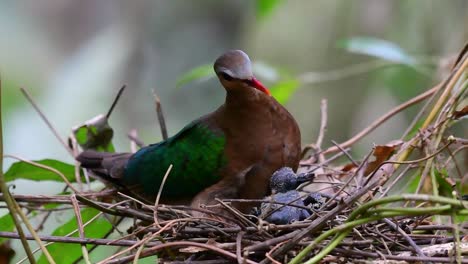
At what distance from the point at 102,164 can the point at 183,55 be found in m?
4.91

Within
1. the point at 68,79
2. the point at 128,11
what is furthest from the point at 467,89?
the point at 128,11

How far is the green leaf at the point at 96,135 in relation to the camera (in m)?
3.06

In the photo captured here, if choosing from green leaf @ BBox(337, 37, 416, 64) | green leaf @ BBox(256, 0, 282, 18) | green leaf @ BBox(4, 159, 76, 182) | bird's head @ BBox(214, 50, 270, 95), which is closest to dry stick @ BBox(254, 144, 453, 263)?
bird's head @ BBox(214, 50, 270, 95)

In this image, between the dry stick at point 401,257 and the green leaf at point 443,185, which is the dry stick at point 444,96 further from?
the dry stick at point 401,257

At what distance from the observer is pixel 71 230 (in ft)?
8.62

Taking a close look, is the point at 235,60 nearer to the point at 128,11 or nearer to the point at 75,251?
the point at 75,251

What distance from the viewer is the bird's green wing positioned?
279 centimetres

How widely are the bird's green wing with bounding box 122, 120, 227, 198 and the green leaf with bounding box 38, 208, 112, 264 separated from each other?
0.27m

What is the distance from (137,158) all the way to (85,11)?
6246 mm

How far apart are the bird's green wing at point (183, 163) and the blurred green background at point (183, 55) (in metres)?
2.76

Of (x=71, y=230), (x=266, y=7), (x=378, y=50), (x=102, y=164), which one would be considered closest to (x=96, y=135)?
(x=102, y=164)

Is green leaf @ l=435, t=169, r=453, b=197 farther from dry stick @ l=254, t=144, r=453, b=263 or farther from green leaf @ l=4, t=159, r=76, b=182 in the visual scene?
green leaf @ l=4, t=159, r=76, b=182

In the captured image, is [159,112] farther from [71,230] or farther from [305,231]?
[305,231]

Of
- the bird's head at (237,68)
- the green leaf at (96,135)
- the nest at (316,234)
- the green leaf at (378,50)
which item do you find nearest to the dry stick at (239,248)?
the nest at (316,234)
